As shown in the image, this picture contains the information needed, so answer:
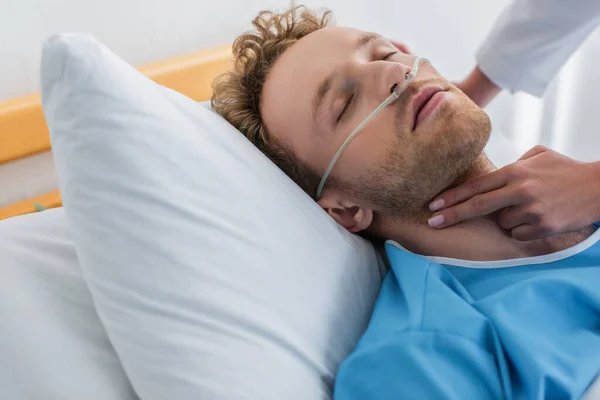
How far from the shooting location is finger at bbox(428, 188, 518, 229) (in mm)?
1096

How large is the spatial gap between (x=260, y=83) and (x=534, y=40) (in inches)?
33.8

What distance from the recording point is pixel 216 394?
0.80 m

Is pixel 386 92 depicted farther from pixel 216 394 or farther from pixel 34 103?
pixel 34 103

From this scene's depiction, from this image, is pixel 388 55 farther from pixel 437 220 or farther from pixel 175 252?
pixel 175 252

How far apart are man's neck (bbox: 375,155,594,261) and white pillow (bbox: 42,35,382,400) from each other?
282mm

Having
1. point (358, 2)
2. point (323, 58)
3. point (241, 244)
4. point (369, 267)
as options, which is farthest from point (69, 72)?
point (358, 2)

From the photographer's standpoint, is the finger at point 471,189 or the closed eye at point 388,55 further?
the closed eye at point 388,55

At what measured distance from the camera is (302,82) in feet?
3.88

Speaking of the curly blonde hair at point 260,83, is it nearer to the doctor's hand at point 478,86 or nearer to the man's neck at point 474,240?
the man's neck at point 474,240

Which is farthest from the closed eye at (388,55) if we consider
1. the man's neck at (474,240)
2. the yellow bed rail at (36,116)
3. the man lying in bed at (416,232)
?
the yellow bed rail at (36,116)

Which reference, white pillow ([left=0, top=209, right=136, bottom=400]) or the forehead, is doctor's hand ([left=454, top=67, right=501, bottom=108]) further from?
white pillow ([left=0, top=209, right=136, bottom=400])

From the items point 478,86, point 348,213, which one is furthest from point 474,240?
point 478,86

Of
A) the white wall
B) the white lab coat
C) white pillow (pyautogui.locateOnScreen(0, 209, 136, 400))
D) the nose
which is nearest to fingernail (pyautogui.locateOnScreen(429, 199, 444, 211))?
the nose

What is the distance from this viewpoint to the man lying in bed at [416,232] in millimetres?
894
